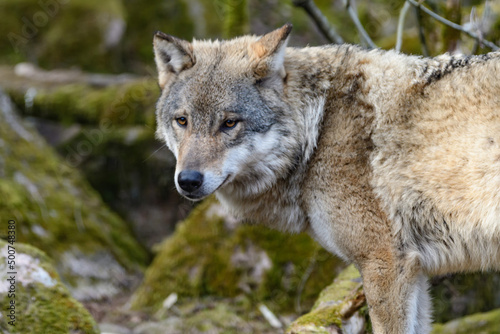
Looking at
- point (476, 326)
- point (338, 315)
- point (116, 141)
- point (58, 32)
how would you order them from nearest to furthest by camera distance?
point (338, 315) → point (476, 326) → point (116, 141) → point (58, 32)

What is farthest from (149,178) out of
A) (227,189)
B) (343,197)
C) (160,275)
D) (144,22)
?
(144,22)

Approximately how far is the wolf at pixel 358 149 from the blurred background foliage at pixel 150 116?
5.74ft

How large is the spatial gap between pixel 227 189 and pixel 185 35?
465 inches

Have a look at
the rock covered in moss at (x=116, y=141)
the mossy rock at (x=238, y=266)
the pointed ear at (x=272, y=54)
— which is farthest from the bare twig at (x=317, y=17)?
the rock covered in moss at (x=116, y=141)

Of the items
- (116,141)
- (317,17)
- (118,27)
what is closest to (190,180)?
(317,17)

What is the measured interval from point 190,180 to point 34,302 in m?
1.72

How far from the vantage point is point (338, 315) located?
4.51 m

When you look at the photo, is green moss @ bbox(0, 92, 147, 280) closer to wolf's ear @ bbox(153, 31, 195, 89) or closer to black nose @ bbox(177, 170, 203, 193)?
wolf's ear @ bbox(153, 31, 195, 89)

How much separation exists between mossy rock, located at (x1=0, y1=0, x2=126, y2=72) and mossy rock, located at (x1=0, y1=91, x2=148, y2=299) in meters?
5.03

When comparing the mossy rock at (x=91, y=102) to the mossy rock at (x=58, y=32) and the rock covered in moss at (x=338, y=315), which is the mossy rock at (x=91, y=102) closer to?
the mossy rock at (x=58, y=32)

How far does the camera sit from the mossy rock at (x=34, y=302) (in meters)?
4.18

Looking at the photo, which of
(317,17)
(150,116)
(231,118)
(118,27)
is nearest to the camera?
(231,118)

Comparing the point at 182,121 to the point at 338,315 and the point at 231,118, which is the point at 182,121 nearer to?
the point at 231,118

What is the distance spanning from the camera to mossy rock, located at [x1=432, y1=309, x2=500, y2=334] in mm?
5414
